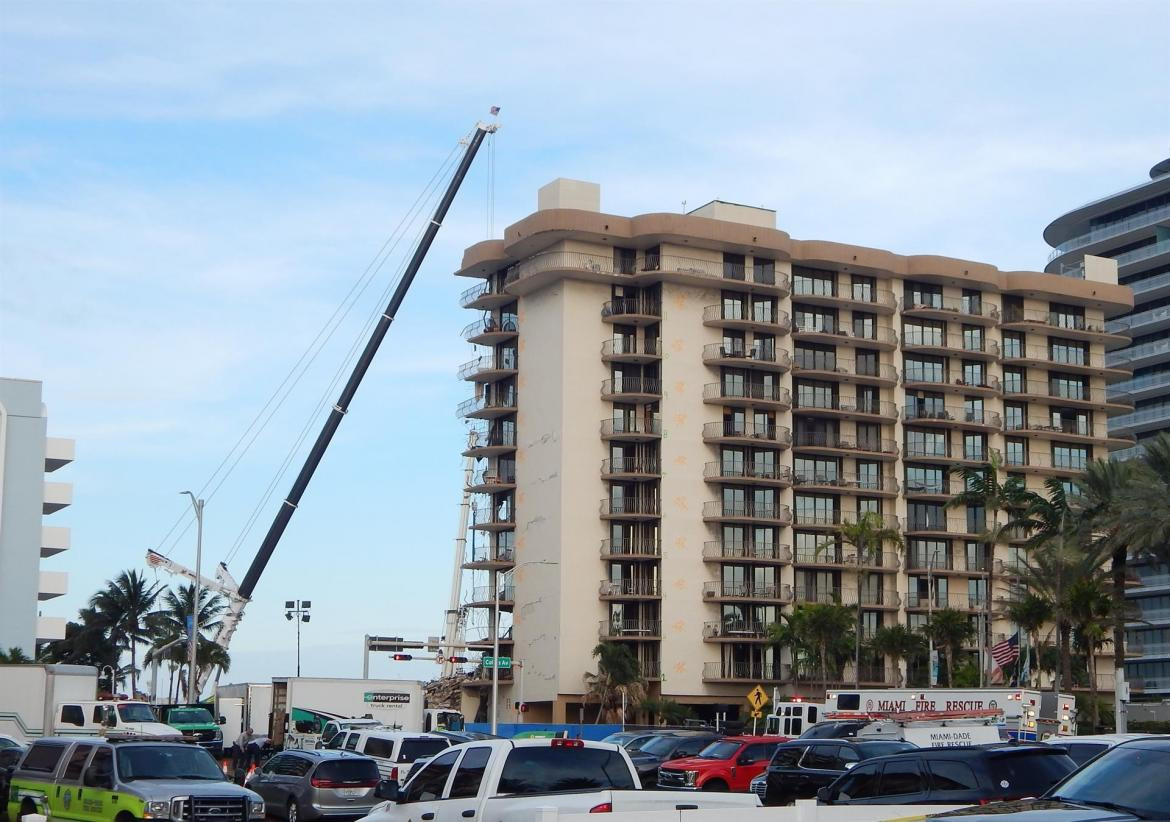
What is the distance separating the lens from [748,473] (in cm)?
9550

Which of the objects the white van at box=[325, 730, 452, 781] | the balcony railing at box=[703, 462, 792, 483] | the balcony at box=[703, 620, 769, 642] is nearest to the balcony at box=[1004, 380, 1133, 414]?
the balcony railing at box=[703, 462, 792, 483]

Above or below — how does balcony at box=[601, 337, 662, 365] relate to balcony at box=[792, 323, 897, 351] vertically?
below

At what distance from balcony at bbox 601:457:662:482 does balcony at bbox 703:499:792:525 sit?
407 cm

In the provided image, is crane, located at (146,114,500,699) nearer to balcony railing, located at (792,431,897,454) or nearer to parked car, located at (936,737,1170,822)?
balcony railing, located at (792,431,897,454)

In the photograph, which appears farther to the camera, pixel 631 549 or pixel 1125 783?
pixel 631 549

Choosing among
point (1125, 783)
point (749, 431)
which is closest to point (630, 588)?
point (749, 431)

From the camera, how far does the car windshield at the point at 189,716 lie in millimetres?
56475

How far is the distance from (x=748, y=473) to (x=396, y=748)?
212 feet

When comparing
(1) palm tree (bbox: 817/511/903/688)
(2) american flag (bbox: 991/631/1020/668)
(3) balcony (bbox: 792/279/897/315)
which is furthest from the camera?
(3) balcony (bbox: 792/279/897/315)

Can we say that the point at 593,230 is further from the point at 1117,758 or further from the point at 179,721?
the point at 1117,758

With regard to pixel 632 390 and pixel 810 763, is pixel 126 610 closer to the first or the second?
pixel 632 390

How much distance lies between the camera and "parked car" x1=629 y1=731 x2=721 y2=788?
1662 inches

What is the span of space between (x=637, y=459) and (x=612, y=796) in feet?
251

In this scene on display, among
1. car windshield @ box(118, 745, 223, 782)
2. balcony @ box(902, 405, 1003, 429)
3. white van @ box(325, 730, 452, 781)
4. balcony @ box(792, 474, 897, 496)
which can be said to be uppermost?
balcony @ box(902, 405, 1003, 429)
